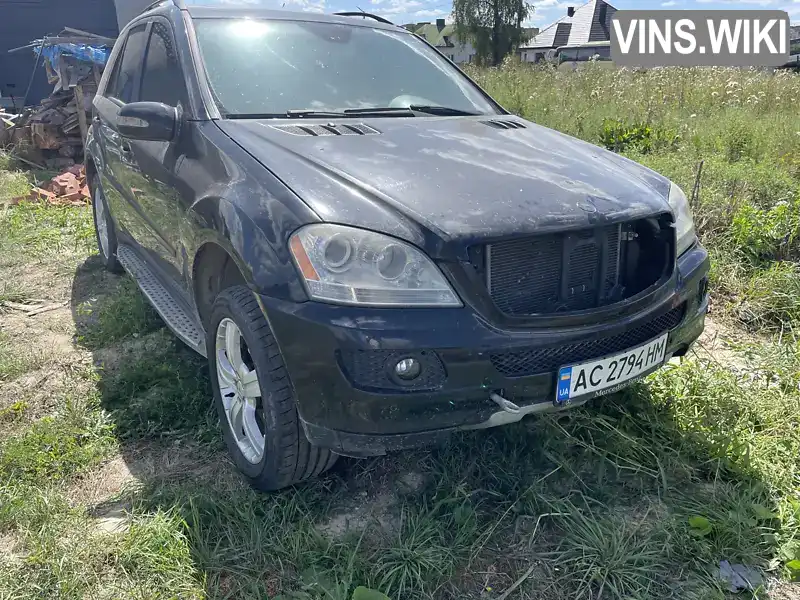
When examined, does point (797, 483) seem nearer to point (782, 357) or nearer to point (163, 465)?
point (782, 357)

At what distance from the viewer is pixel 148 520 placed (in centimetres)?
217

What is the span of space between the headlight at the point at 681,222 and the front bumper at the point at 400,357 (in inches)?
26.6

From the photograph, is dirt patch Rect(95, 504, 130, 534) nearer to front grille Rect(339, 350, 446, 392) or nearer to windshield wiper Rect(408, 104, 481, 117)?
front grille Rect(339, 350, 446, 392)

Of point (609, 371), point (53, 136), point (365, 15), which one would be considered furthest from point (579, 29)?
point (609, 371)

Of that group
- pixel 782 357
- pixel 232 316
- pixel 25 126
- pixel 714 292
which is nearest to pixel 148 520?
pixel 232 316

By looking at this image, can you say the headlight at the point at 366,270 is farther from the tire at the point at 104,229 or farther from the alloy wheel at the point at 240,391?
the tire at the point at 104,229

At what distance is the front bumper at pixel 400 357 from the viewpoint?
178 cm

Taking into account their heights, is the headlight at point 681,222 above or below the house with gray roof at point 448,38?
below

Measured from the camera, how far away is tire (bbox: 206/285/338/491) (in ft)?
6.56

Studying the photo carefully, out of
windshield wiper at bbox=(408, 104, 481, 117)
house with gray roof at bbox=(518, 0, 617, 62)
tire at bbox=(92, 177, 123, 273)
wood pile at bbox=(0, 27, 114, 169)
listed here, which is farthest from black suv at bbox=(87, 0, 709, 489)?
house with gray roof at bbox=(518, 0, 617, 62)

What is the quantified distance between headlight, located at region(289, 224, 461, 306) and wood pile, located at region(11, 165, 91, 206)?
18.3 ft

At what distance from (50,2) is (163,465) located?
55.6ft

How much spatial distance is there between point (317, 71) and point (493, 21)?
44.3 metres

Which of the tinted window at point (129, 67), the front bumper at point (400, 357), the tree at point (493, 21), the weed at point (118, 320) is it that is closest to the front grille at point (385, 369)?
the front bumper at point (400, 357)
